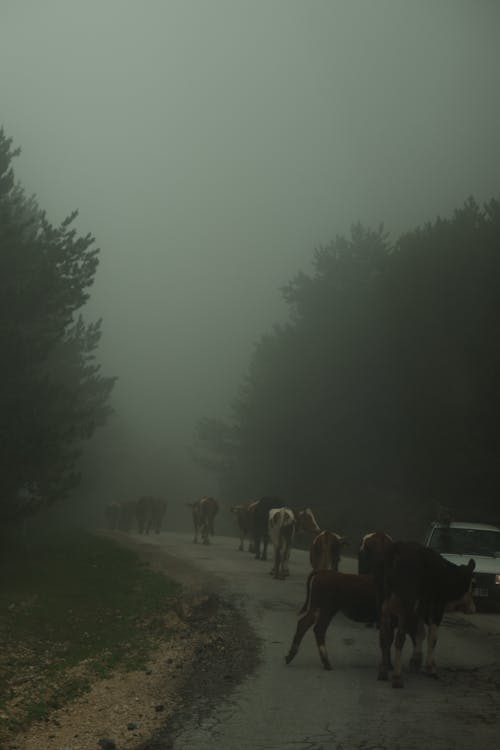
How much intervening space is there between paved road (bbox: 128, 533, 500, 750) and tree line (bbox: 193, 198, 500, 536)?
1918cm

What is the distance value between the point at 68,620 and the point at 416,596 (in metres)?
8.94

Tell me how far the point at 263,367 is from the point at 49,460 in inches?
1338

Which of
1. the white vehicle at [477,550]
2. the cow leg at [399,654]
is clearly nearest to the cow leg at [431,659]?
the cow leg at [399,654]

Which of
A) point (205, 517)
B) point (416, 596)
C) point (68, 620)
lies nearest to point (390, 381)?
point (205, 517)

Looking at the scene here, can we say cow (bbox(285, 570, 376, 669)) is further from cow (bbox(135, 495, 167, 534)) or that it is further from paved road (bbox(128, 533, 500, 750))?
cow (bbox(135, 495, 167, 534))

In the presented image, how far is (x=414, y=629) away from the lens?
1173 centimetres

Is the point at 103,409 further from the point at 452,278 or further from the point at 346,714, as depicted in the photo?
the point at 346,714

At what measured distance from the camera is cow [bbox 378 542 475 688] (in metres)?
11.1

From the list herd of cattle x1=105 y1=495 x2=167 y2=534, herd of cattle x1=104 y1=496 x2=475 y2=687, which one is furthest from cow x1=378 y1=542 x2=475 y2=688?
herd of cattle x1=105 y1=495 x2=167 y2=534

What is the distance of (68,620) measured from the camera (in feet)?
58.1

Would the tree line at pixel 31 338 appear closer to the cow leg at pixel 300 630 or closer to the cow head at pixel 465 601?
the cow leg at pixel 300 630

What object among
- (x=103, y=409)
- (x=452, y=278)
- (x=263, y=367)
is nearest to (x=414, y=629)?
(x=452, y=278)

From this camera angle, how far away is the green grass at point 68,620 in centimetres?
1184

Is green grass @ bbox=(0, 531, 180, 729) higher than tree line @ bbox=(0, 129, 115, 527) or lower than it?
lower
